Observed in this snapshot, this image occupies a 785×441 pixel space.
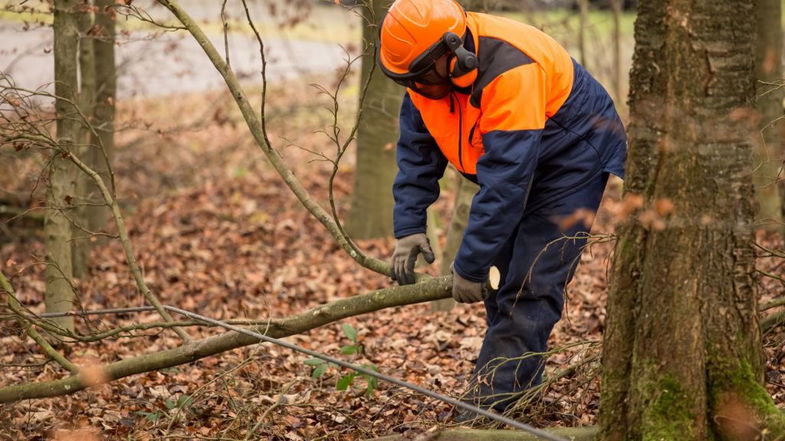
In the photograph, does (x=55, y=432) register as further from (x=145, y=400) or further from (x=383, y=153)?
(x=383, y=153)

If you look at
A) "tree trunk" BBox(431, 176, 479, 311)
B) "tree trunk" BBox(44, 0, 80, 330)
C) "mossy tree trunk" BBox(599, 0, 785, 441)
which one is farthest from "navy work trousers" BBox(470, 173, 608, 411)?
"tree trunk" BBox(44, 0, 80, 330)

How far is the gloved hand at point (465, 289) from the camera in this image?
323cm

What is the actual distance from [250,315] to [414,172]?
275cm

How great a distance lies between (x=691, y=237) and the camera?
8.07ft

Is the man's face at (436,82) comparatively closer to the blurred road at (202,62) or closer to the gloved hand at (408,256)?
the gloved hand at (408,256)

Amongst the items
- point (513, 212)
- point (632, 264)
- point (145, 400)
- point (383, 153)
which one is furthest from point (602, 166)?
point (383, 153)

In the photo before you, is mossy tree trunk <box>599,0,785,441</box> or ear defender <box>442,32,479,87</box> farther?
ear defender <box>442,32,479,87</box>

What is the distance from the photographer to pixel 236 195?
9633 millimetres

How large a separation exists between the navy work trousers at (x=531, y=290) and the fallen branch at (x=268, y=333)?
42 centimetres

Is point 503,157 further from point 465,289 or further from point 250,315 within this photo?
point 250,315

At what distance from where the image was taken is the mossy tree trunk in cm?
241

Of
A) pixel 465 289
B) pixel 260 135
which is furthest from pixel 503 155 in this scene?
pixel 260 135

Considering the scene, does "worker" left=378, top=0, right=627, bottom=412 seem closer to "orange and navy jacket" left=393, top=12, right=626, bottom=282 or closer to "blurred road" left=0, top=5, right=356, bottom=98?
"orange and navy jacket" left=393, top=12, right=626, bottom=282

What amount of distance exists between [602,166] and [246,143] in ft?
30.3
